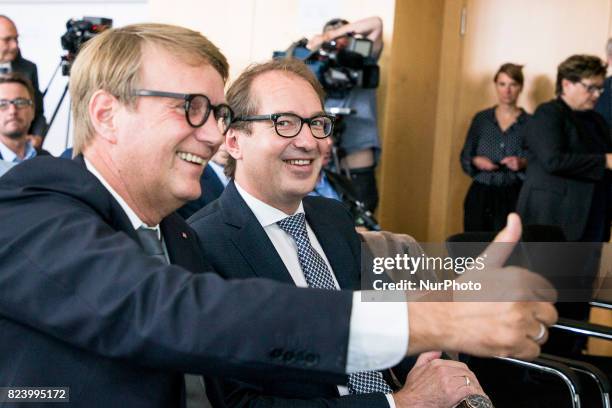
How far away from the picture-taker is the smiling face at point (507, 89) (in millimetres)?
5418

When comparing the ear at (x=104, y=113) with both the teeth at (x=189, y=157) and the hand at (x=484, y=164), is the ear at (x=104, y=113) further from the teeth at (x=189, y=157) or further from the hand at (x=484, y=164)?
the hand at (x=484, y=164)

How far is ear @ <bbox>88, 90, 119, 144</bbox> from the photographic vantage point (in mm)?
1354

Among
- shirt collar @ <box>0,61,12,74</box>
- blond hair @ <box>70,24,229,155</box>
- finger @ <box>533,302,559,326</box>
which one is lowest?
finger @ <box>533,302,559,326</box>

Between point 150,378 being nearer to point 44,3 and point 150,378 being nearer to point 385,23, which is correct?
point 385,23

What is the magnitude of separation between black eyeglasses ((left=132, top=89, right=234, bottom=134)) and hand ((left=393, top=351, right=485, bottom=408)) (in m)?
0.70

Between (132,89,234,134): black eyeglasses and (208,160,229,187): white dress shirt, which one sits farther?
(208,160,229,187): white dress shirt

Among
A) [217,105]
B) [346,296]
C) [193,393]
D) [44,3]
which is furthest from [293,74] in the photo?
[44,3]

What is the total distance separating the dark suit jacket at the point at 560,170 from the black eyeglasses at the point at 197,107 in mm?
3204

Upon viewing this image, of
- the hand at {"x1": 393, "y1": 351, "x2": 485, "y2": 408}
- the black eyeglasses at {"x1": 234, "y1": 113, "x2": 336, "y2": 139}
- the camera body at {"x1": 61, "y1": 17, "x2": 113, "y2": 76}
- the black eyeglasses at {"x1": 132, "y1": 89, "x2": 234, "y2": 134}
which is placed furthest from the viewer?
the camera body at {"x1": 61, "y1": 17, "x2": 113, "y2": 76}

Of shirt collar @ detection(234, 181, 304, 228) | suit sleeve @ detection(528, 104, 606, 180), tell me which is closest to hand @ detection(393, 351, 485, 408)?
shirt collar @ detection(234, 181, 304, 228)

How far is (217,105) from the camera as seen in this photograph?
1404 mm

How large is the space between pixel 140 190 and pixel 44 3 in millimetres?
7033

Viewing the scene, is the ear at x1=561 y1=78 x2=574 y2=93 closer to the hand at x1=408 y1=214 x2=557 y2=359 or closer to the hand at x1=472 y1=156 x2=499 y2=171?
the hand at x1=472 y1=156 x2=499 y2=171

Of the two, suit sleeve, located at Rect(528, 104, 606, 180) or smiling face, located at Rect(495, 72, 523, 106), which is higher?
smiling face, located at Rect(495, 72, 523, 106)
